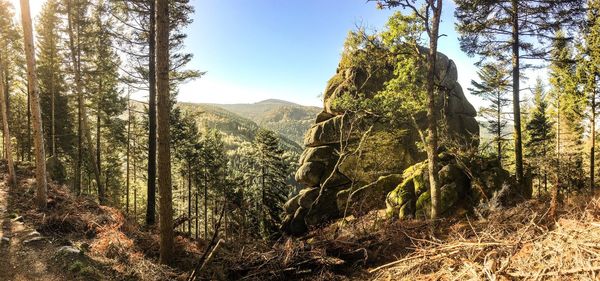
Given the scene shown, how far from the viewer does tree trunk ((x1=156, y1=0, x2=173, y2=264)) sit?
7.61 m

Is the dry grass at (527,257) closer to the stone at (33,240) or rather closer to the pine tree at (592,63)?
the stone at (33,240)

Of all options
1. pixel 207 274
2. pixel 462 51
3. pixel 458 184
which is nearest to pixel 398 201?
pixel 458 184

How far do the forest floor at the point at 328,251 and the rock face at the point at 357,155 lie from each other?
5.86m

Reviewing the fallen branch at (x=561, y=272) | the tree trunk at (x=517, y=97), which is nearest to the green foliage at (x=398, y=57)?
the tree trunk at (x=517, y=97)

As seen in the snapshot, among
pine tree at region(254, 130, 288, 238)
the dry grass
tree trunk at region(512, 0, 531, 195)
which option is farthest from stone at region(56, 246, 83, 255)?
pine tree at region(254, 130, 288, 238)

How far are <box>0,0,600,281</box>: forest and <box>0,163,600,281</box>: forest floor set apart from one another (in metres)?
0.04

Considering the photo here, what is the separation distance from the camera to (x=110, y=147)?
104 feet

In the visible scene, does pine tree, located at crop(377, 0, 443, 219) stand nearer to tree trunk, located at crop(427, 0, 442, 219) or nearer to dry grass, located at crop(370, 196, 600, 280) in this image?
tree trunk, located at crop(427, 0, 442, 219)

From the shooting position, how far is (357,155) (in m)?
19.4

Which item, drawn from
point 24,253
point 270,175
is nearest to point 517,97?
point 24,253

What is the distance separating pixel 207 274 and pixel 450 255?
5373 mm

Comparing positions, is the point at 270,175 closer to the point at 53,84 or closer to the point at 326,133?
the point at 326,133

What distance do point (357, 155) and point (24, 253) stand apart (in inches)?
612

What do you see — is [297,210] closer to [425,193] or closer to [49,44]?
[425,193]
